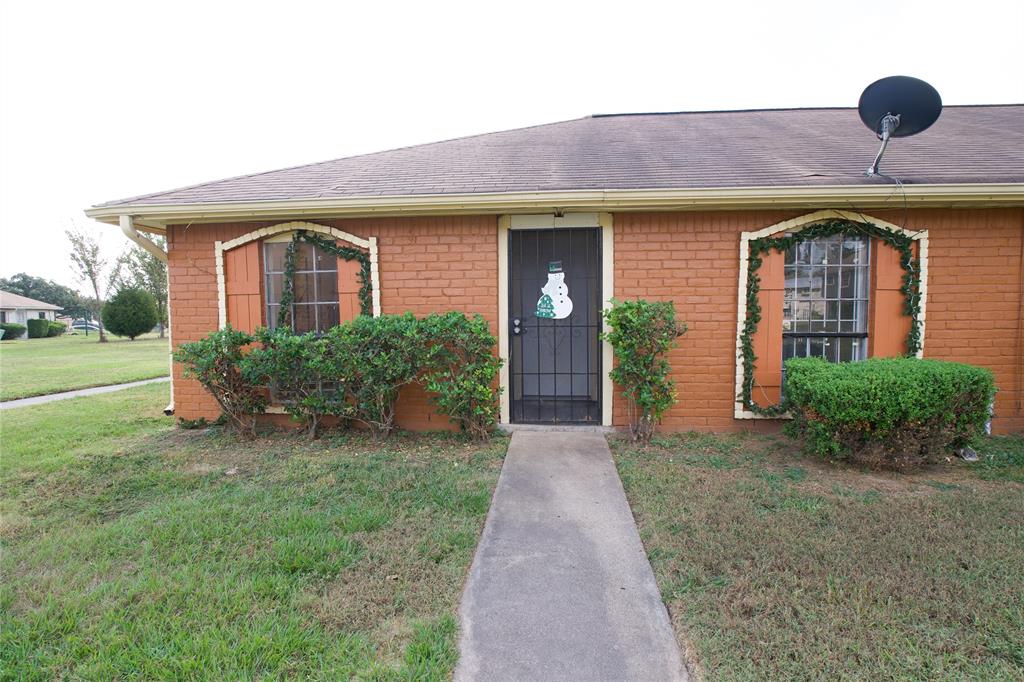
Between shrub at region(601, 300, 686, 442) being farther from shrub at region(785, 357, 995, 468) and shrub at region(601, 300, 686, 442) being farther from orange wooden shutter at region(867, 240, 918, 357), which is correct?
orange wooden shutter at region(867, 240, 918, 357)

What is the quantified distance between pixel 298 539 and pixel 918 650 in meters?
3.03

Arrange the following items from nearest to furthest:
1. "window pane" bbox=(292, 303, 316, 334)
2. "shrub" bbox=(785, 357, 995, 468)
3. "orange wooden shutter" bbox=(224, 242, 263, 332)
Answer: "shrub" bbox=(785, 357, 995, 468) → "orange wooden shutter" bbox=(224, 242, 263, 332) → "window pane" bbox=(292, 303, 316, 334)

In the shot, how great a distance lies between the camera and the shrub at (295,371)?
4.46 metres

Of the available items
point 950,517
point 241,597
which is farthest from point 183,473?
point 950,517

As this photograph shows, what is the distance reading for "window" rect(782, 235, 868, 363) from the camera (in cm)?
490

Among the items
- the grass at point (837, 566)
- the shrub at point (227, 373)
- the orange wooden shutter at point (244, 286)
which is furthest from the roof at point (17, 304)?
the grass at point (837, 566)

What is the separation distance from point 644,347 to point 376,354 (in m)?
2.60

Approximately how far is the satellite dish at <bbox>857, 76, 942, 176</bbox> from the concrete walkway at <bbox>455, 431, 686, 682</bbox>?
4538 millimetres

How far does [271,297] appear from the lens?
5383 mm

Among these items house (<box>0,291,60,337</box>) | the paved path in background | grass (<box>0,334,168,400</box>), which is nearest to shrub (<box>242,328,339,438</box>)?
the paved path in background

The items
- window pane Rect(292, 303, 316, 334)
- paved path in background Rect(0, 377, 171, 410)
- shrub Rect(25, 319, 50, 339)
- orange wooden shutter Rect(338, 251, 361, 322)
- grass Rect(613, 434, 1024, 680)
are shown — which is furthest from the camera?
shrub Rect(25, 319, 50, 339)

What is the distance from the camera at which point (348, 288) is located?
5.11 metres

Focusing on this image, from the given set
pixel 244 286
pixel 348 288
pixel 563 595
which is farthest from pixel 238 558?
pixel 244 286

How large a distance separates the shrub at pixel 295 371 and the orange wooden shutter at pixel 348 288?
507 mm
